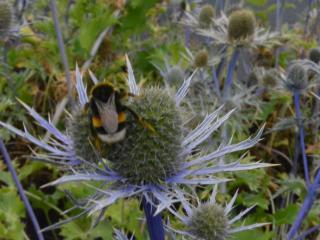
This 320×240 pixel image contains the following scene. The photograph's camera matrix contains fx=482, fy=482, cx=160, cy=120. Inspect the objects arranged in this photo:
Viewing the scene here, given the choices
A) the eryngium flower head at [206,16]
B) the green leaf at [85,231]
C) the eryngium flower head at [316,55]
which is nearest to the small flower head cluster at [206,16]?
the eryngium flower head at [206,16]

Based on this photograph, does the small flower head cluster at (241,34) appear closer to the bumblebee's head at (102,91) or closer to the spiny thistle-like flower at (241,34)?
Result: the spiny thistle-like flower at (241,34)

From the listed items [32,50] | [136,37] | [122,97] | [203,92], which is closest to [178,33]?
[136,37]

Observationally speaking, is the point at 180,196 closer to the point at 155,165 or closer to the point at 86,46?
the point at 155,165

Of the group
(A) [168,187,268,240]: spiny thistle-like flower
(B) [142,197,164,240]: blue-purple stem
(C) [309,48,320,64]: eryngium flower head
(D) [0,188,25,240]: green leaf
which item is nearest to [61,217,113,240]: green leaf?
(D) [0,188,25,240]: green leaf

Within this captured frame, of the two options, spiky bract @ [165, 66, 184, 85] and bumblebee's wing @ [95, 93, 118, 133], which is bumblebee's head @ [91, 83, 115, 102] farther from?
spiky bract @ [165, 66, 184, 85]

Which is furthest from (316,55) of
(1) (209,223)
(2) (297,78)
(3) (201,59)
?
(1) (209,223)
